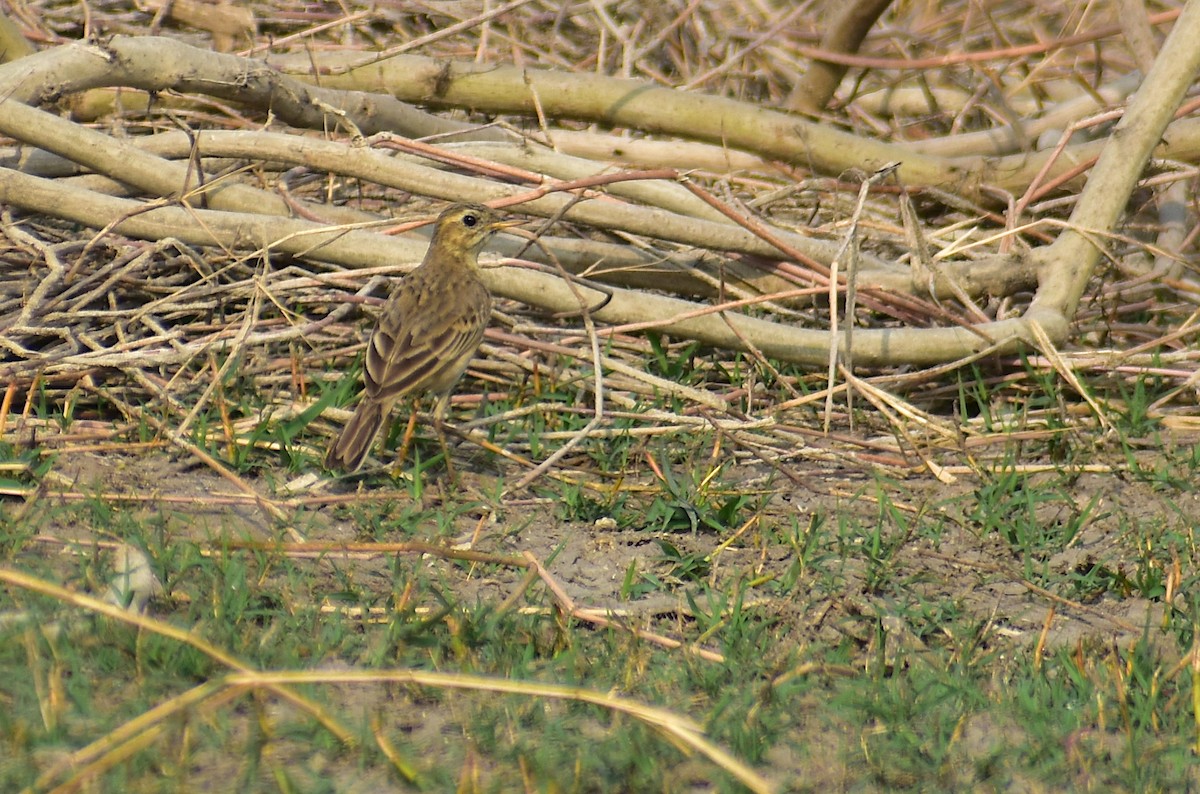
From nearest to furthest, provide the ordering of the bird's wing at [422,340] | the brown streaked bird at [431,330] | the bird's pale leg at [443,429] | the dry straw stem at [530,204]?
the brown streaked bird at [431,330] → the bird's wing at [422,340] → the bird's pale leg at [443,429] → the dry straw stem at [530,204]

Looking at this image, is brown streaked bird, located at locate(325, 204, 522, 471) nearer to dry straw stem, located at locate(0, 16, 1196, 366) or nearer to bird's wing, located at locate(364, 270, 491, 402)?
bird's wing, located at locate(364, 270, 491, 402)

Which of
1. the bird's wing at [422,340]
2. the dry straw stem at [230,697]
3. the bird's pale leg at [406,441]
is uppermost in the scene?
the bird's wing at [422,340]

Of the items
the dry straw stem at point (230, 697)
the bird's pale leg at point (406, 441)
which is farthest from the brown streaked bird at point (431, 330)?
the dry straw stem at point (230, 697)

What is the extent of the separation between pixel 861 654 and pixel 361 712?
1650 mm

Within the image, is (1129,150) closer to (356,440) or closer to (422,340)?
(422,340)

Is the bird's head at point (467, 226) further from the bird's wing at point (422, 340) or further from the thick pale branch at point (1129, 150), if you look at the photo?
the thick pale branch at point (1129, 150)

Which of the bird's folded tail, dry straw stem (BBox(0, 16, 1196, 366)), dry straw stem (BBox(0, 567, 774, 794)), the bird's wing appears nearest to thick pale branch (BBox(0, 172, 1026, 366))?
dry straw stem (BBox(0, 16, 1196, 366))

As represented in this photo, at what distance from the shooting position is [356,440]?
5109 mm

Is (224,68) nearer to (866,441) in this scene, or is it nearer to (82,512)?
(82,512)

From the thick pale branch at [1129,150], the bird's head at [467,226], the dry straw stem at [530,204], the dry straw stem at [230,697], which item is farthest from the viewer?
the thick pale branch at [1129,150]

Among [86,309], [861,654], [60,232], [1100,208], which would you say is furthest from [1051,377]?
[60,232]

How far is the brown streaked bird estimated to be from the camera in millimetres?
5195

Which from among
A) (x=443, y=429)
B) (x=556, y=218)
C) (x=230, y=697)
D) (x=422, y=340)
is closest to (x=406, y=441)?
(x=443, y=429)

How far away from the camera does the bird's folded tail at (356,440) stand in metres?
5.07
